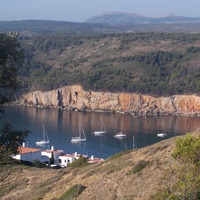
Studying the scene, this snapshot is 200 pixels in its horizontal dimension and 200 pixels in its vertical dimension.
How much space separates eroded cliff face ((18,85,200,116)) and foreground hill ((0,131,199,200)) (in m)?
48.5

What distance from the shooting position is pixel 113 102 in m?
64.3

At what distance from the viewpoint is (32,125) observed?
167 feet

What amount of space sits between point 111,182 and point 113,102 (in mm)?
54166

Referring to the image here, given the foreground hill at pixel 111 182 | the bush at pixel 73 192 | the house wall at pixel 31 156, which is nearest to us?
the foreground hill at pixel 111 182

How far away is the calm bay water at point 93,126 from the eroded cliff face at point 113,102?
2.59m

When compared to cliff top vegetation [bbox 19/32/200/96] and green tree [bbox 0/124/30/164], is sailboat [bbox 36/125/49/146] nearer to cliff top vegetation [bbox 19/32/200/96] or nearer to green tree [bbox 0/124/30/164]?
cliff top vegetation [bbox 19/32/200/96]

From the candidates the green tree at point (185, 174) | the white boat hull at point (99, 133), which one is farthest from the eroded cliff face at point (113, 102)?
the green tree at point (185, 174)

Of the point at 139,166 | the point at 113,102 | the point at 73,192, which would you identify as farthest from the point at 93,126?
the point at 73,192

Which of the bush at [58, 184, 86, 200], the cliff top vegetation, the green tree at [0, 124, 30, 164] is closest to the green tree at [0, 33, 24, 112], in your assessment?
the green tree at [0, 124, 30, 164]

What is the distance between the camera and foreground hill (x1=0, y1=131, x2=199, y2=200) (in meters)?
9.17

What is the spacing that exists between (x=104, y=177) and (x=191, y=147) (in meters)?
4.32

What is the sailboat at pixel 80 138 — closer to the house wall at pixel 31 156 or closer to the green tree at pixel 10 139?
the house wall at pixel 31 156

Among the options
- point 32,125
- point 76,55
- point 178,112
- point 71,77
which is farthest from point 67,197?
point 76,55

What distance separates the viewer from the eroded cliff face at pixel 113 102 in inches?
2419
